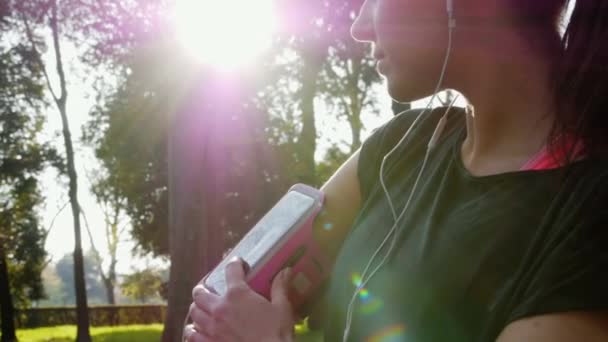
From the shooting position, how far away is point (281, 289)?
1555mm

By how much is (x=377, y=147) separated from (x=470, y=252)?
0.52 meters

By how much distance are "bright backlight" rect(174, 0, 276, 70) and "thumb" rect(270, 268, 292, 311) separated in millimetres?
11725

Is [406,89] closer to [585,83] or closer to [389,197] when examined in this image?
[389,197]

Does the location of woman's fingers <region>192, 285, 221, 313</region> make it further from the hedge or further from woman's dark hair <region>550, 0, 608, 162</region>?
the hedge

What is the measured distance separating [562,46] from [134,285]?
160 ft

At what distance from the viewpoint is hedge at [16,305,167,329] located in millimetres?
32781

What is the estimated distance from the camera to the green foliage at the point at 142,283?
46.5 meters

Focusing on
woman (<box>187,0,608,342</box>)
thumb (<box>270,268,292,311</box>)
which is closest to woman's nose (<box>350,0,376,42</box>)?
woman (<box>187,0,608,342</box>)

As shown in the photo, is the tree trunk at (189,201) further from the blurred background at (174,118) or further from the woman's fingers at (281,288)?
the woman's fingers at (281,288)

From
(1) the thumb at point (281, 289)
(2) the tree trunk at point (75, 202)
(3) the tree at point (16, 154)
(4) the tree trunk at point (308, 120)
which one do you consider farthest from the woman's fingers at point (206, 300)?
(2) the tree trunk at point (75, 202)

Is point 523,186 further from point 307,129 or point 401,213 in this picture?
point 307,129

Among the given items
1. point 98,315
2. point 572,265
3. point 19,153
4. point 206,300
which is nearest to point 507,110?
point 572,265

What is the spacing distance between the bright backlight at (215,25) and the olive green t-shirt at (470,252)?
462 inches

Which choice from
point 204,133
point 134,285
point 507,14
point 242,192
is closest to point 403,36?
point 507,14
